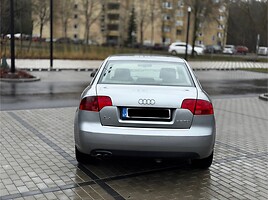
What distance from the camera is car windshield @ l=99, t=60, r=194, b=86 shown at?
499 cm

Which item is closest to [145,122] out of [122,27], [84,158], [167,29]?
[84,158]

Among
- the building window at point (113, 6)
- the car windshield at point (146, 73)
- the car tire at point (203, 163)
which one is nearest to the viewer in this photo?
the car windshield at point (146, 73)

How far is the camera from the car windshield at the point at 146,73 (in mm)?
4988

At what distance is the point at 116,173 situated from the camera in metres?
4.92

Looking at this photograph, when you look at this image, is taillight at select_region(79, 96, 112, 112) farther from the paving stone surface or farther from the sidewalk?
the sidewalk

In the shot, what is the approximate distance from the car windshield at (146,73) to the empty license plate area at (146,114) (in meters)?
0.64

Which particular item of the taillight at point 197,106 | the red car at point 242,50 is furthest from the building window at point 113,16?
the taillight at point 197,106

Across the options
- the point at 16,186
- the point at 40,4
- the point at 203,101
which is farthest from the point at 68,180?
the point at 40,4

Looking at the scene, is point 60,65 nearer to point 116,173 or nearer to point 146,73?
point 146,73

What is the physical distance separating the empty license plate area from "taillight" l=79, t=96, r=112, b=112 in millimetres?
232

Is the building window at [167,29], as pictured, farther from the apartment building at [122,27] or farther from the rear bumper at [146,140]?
the rear bumper at [146,140]

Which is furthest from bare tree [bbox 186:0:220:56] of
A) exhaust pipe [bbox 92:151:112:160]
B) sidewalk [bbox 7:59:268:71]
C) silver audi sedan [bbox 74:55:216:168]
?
exhaust pipe [bbox 92:151:112:160]

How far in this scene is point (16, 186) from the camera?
4.33m

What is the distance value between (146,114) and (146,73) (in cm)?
Answer: 105
